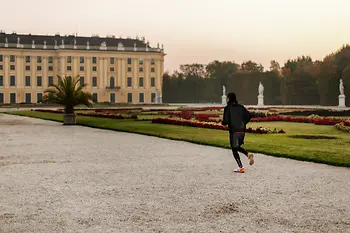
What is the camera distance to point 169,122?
23391 mm

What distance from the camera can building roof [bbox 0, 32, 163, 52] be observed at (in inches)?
3718

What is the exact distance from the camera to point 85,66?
9581 cm

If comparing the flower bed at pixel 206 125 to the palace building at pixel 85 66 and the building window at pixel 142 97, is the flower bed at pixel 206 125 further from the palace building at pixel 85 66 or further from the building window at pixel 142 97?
the building window at pixel 142 97

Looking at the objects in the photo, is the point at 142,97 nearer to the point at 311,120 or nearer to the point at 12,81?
the point at 12,81

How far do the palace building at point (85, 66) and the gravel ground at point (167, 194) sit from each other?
79.6m

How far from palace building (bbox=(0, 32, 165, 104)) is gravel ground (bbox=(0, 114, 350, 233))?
79.6 metres

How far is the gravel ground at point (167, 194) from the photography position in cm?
568

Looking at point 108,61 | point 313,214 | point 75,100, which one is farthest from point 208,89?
point 313,214

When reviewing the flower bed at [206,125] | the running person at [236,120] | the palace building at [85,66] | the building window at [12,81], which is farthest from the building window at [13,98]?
the running person at [236,120]

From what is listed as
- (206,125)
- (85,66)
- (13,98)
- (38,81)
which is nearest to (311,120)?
(206,125)

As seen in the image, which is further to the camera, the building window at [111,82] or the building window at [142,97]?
the building window at [142,97]

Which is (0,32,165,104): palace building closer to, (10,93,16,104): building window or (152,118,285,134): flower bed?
(10,93,16,104): building window

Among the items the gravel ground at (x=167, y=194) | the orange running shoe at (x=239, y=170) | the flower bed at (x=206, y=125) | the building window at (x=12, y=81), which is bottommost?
the gravel ground at (x=167, y=194)

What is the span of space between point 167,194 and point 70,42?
93.4 meters
